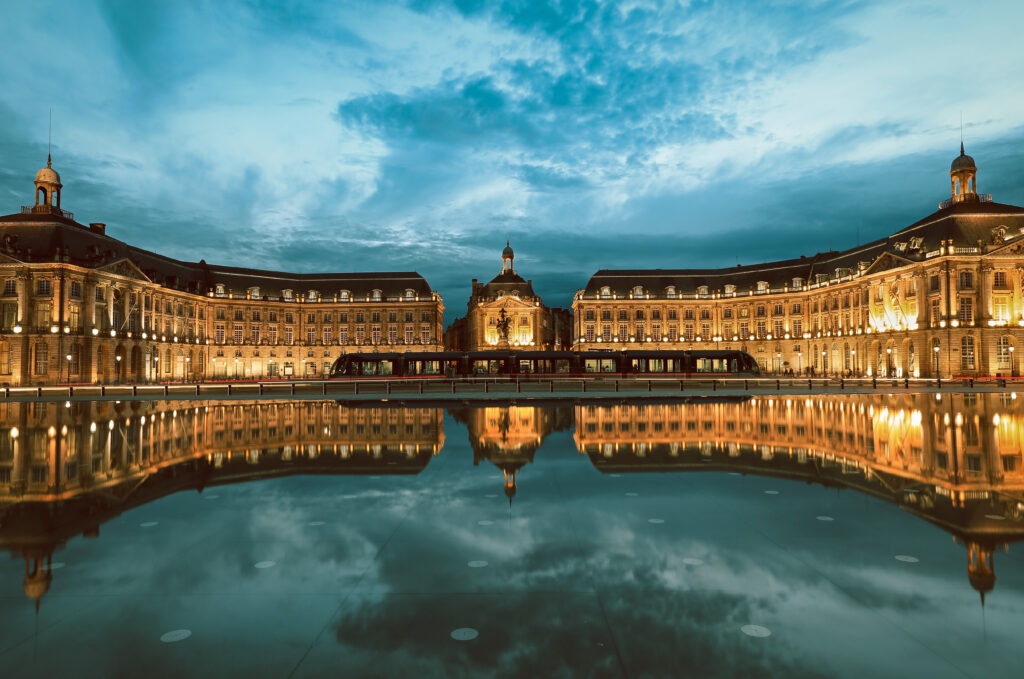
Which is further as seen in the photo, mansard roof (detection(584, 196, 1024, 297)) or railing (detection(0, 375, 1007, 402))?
mansard roof (detection(584, 196, 1024, 297))

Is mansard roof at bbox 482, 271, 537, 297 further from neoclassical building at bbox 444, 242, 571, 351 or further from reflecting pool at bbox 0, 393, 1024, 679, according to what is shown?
reflecting pool at bbox 0, 393, 1024, 679

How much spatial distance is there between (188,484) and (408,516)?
18.8 feet

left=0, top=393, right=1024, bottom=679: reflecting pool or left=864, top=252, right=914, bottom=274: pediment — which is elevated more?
left=864, top=252, right=914, bottom=274: pediment

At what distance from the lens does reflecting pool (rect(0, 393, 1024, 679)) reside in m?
5.25

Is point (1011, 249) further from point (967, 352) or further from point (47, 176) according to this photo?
point (47, 176)

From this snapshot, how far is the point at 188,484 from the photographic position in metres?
12.3

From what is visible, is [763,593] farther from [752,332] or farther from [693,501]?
[752,332]

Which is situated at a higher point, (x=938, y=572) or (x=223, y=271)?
(x=223, y=271)

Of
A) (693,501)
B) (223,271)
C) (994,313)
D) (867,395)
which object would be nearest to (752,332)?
(994,313)

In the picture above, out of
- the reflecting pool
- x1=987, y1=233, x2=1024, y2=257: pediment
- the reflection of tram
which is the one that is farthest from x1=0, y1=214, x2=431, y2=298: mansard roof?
x1=987, y1=233, x2=1024, y2=257: pediment

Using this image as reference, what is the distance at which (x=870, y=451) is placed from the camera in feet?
52.4

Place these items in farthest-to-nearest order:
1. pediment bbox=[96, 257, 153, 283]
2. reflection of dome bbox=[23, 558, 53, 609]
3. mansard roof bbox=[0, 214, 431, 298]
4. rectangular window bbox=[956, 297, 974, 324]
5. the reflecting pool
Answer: pediment bbox=[96, 257, 153, 283], mansard roof bbox=[0, 214, 431, 298], rectangular window bbox=[956, 297, 974, 324], reflection of dome bbox=[23, 558, 53, 609], the reflecting pool

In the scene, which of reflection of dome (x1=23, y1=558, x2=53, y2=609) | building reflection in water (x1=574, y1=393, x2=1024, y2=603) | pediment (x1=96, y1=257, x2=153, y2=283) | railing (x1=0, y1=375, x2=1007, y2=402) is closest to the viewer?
reflection of dome (x1=23, y1=558, x2=53, y2=609)

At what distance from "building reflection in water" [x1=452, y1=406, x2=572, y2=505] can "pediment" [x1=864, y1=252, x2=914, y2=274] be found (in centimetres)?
6521
